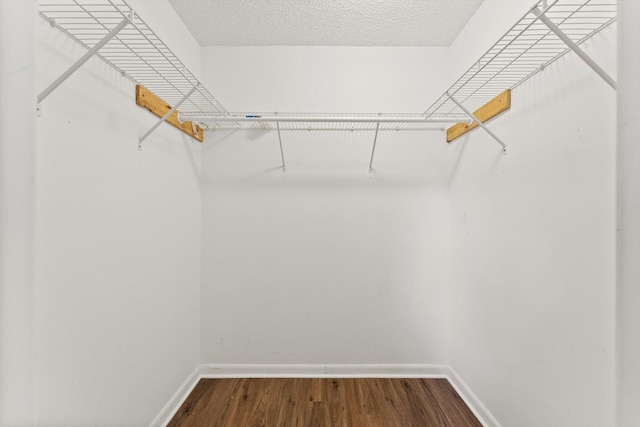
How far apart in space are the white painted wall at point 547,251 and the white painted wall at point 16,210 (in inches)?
55.6

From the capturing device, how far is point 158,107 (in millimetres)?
1361

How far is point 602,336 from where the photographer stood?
2.80ft

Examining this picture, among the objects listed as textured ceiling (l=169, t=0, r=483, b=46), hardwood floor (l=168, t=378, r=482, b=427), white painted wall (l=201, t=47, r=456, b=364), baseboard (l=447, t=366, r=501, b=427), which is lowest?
hardwood floor (l=168, t=378, r=482, b=427)

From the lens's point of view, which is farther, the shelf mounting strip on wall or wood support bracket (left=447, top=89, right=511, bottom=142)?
wood support bracket (left=447, top=89, right=511, bottom=142)

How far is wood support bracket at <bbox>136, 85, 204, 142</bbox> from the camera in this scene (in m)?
1.23

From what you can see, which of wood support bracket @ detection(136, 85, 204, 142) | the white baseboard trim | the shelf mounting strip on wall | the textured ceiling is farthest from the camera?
the white baseboard trim

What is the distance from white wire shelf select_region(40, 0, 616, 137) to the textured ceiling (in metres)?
0.46

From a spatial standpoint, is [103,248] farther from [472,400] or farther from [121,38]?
[472,400]

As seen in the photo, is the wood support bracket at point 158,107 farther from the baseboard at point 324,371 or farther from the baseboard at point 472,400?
the baseboard at point 472,400

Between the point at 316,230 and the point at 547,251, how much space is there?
4.16 feet

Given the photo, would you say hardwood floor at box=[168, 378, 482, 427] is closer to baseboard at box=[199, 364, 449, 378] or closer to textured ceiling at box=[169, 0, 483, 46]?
baseboard at box=[199, 364, 449, 378]

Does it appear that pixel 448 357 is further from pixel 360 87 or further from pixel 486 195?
pixel 360 87

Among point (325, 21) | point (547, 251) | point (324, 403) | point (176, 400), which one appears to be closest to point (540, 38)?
point (547, 251)

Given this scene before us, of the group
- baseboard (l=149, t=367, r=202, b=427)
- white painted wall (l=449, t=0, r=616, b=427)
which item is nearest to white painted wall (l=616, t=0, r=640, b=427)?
white painted wall (l=449, t=0, r=616, b=427)
